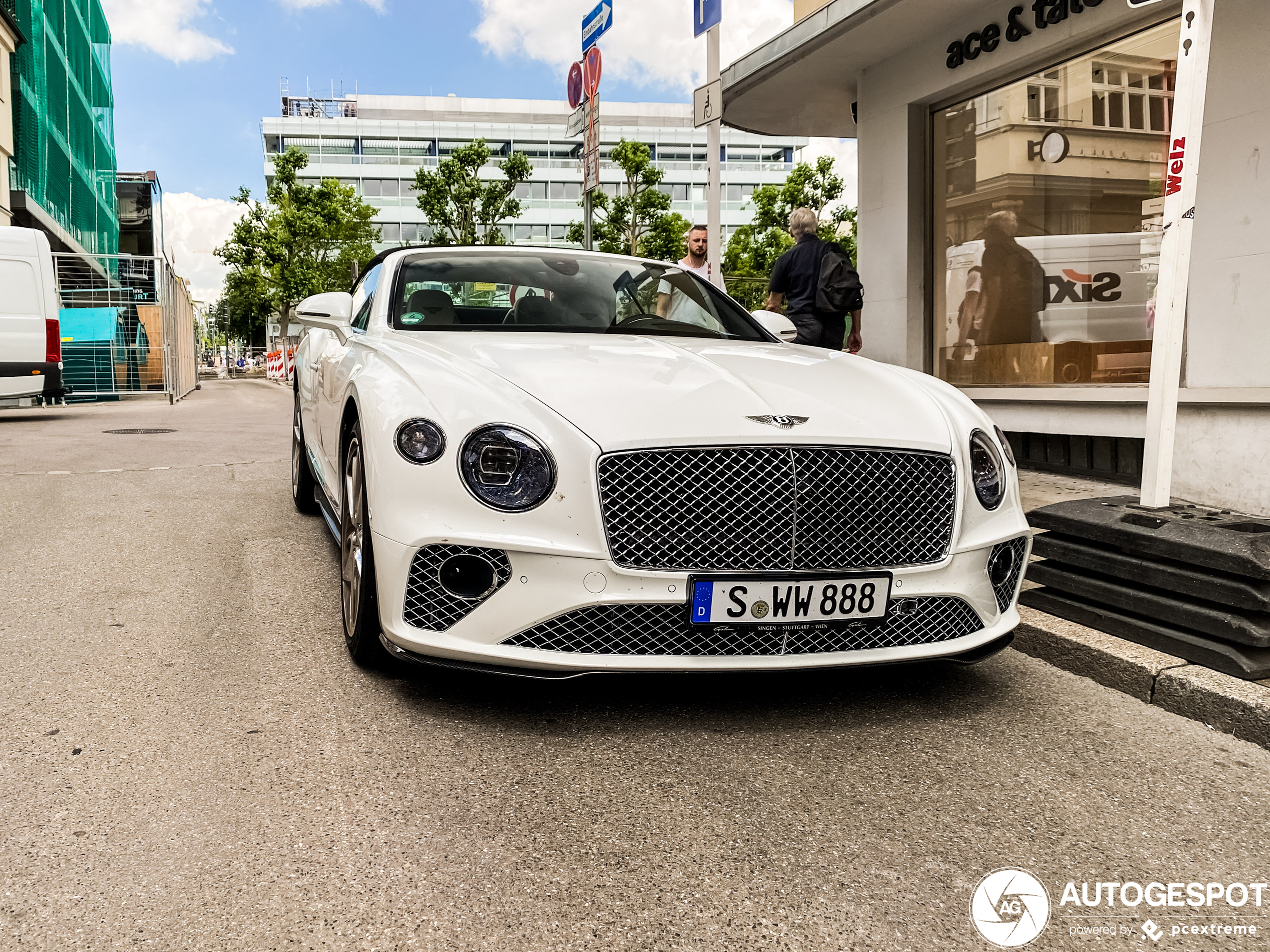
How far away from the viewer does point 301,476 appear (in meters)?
6.49

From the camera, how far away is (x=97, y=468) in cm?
898

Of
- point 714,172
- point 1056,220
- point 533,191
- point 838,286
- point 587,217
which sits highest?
point 533,191

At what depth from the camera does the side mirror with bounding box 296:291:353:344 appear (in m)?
4.54

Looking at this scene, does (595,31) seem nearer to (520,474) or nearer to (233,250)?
(520,474)

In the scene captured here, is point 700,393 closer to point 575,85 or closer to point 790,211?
point 575,85

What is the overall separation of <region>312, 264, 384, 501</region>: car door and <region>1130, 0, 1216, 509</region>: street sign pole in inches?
115

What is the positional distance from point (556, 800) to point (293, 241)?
48725mm

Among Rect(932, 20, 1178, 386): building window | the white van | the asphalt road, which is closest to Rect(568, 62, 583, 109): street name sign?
Rect(932, 20, 1178, 386): building window

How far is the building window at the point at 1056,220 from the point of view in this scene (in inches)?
288

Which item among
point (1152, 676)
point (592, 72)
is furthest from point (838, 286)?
point (1152, 676)

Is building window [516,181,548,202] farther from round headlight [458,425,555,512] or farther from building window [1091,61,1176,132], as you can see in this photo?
round headlight [458,425,555,512]

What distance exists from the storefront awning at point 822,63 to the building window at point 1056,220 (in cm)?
80

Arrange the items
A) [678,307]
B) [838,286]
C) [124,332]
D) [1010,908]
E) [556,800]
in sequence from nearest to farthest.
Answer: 1. [1010,908]
2. [556,800]
3. [678,307]
4. [838,286]
5. [124,332]

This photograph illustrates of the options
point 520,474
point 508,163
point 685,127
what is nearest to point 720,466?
point 520,474
